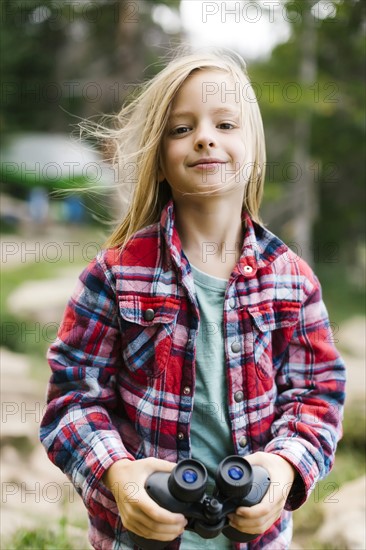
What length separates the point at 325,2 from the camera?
15.3 ft

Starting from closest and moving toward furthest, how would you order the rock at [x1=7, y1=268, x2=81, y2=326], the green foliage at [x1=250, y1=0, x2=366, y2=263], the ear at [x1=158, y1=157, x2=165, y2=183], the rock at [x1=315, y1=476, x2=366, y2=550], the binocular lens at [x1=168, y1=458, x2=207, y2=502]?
the binocular lens at [x1=168, y1=458, x2=207, y2=502] → the ear at [x1=158, y1=157, x2=165, y2=183] → the rock at [x1=315, y1=476, x2=366, y2=550] → the rock at [x1=7, y1=268, x2=81, y2=326] → the green foliage at [x1=250, y1=0, x2=366, y2=263]

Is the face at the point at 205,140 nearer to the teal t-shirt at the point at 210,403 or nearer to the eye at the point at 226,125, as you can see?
the eye at the point at 226,125

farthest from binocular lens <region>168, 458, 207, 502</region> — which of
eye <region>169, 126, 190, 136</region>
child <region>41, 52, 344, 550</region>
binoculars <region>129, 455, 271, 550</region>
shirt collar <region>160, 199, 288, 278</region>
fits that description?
eye <region>169, 126, 190, 136</region>

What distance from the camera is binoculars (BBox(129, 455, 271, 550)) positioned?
992 mm

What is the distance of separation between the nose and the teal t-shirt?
267 millimetres

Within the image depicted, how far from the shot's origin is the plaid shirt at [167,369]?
115 centimetres

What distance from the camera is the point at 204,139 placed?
1163 mm

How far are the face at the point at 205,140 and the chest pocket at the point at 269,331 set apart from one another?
24cm

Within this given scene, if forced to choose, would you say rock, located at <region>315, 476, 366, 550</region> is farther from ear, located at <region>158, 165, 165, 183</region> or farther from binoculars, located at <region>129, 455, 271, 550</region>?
ear, located at <region>158, 165, 165, 183</region>

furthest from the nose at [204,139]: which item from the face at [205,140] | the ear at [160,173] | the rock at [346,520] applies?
the rock at [346,520]

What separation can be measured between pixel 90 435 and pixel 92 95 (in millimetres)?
11166

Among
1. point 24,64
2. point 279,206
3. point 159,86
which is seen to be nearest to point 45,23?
point 24,64

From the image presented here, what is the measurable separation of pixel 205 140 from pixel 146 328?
356mm

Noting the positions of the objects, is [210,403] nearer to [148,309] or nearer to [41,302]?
[148,309]
